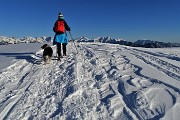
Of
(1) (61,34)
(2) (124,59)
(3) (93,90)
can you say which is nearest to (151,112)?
(3) (93,90)

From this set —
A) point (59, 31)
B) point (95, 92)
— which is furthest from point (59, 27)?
point (95, 92)

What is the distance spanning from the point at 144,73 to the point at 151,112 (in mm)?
3356

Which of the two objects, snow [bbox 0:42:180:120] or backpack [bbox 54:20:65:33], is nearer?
snow [bbox 0:42:180:120]

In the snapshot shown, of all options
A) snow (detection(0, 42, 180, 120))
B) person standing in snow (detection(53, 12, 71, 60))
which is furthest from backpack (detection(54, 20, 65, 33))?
snow (detection(0, 42, 180, 120))

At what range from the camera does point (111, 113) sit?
5516mm

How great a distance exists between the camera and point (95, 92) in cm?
688

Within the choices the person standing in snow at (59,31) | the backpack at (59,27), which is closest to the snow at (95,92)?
the person standing in snow at (59,31)

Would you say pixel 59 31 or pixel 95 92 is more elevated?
pixel 59 31

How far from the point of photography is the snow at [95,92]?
18.3ft

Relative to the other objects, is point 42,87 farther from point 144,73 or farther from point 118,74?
point 144,73

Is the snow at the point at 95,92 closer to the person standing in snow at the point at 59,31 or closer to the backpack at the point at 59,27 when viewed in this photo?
the person standing in snow at the point at 59,31

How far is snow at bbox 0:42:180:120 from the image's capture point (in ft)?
18.3

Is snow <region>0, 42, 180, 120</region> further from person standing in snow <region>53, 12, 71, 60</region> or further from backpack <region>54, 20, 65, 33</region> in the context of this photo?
backpack <region>54, 20, 65, 33</region>

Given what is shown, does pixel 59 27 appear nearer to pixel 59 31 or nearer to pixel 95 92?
pixel 59 31
